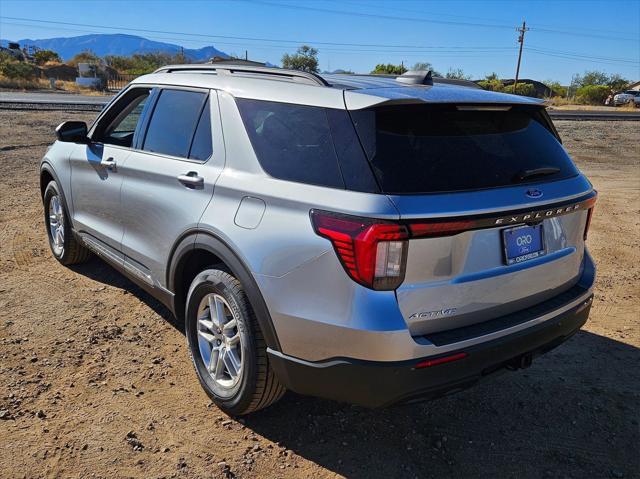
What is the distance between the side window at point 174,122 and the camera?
3.26 meters

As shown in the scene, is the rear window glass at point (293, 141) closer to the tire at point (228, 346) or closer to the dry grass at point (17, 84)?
the tire at point (228, 346)

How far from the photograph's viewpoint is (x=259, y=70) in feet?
10.2

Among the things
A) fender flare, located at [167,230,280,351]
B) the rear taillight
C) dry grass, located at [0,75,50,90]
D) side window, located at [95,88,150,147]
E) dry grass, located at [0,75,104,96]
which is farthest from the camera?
dry grass, located at [0,75,50,90]

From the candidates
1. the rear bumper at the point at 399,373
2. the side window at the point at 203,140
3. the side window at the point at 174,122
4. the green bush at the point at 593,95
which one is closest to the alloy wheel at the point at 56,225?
the side window at the point at 174,122

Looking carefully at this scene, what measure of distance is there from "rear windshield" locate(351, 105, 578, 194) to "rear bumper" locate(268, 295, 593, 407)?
73 centimetres

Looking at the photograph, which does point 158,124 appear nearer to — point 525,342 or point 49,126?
point 525,342

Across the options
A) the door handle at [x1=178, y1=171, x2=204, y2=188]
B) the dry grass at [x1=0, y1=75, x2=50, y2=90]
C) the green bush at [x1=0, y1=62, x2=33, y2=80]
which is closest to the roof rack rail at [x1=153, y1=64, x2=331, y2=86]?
the door handle at [x1=178, y1=171, x2=204, y2=188]

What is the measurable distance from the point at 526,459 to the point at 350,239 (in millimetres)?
1564

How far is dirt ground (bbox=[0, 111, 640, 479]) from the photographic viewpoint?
2.67 meters

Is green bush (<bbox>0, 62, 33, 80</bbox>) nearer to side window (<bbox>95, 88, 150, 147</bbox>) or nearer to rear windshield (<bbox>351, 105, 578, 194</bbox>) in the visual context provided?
side window (<bbox>95, 88, 150, 147</bbox>)

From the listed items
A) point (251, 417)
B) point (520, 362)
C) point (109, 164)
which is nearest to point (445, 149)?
point (520, 362)

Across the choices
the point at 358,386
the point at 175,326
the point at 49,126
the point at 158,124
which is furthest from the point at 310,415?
the point at 49,126

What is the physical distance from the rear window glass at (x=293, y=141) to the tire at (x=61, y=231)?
8.96 feet

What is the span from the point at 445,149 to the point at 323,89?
2.12ft
